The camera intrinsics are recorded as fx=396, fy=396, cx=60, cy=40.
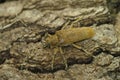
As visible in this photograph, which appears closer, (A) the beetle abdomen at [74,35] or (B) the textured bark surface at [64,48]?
(B) the textured bark surface at [64,48]

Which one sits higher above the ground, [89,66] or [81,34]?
[81,34]

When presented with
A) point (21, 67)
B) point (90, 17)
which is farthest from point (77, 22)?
point (21, 67)

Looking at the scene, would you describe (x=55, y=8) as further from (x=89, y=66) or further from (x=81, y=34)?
(x=89, y=66)

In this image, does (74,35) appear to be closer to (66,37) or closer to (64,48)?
(66,37)

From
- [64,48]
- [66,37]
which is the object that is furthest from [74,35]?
[64,48]

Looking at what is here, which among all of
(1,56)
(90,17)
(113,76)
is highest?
(90,17)

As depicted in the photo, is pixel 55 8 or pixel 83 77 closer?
pixel 83 77
